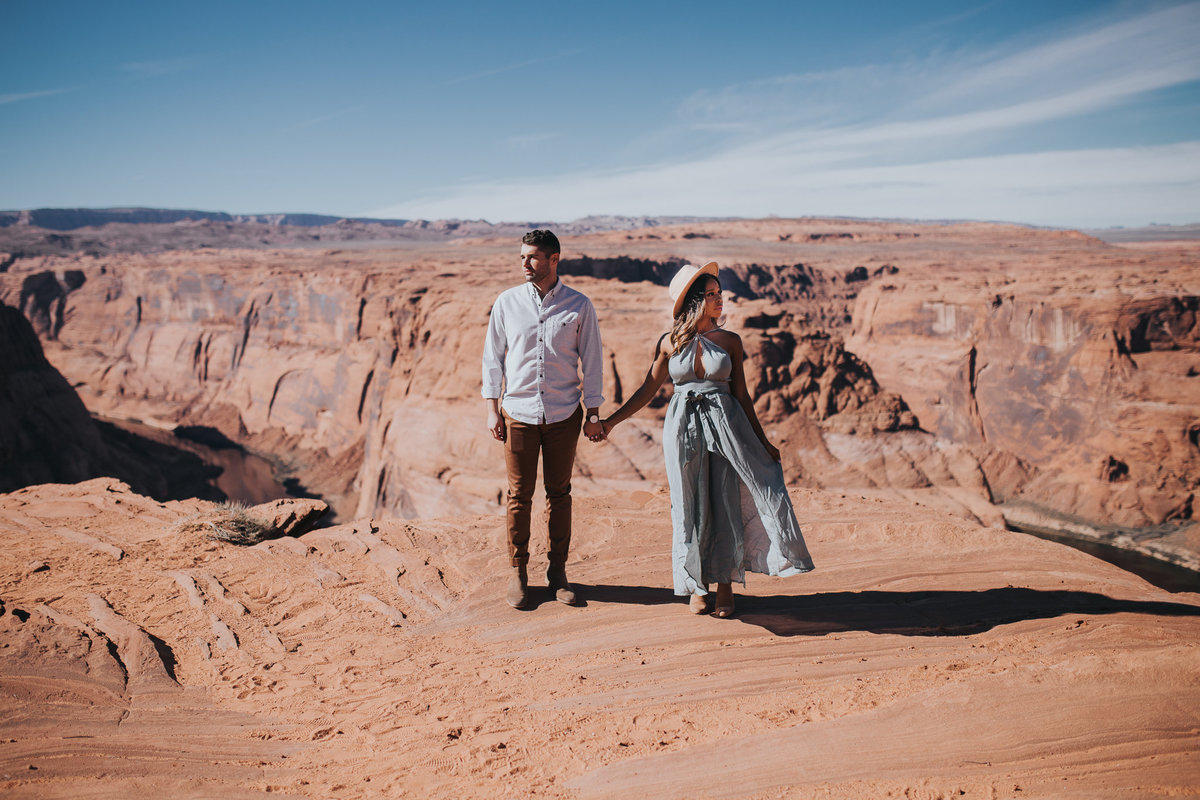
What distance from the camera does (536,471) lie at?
415 centimetres

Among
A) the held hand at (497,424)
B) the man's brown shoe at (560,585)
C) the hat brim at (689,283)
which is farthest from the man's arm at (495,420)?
the hat brim at (689,283)

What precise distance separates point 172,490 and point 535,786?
2809 cm

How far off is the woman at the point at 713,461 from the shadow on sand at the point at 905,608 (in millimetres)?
448

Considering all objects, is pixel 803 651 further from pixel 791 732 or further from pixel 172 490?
pixel 172 490

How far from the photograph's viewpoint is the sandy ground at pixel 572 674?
2.56 m

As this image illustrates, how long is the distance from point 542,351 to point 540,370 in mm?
107

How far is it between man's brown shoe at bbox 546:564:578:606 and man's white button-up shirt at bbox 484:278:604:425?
1101 mm

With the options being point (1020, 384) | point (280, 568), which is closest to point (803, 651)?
point (280, 568)

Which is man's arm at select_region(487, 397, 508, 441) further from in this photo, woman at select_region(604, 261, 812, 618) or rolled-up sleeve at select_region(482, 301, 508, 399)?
woman at select_region(604, 261, 812, 618)

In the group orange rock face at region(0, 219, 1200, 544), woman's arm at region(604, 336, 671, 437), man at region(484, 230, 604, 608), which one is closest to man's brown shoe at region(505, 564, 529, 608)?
man at region(484, 230, 604, 608)

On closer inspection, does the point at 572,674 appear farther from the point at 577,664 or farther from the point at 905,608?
the point at 905,608

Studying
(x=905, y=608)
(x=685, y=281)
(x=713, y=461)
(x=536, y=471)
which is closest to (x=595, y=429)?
(x=536, y=471)

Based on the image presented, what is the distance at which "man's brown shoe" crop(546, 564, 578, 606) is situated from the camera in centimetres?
436

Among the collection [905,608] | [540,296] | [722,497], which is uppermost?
[540,296]
